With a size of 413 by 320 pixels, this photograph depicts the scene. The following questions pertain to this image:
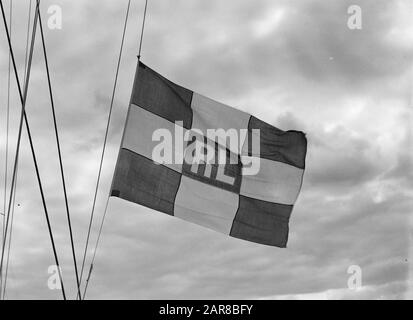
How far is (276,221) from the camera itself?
741 inches

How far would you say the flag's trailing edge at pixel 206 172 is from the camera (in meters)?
16.4

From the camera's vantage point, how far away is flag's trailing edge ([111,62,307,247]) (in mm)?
16406

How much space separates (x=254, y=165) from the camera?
62.3 feet

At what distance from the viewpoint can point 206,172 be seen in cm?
1788
